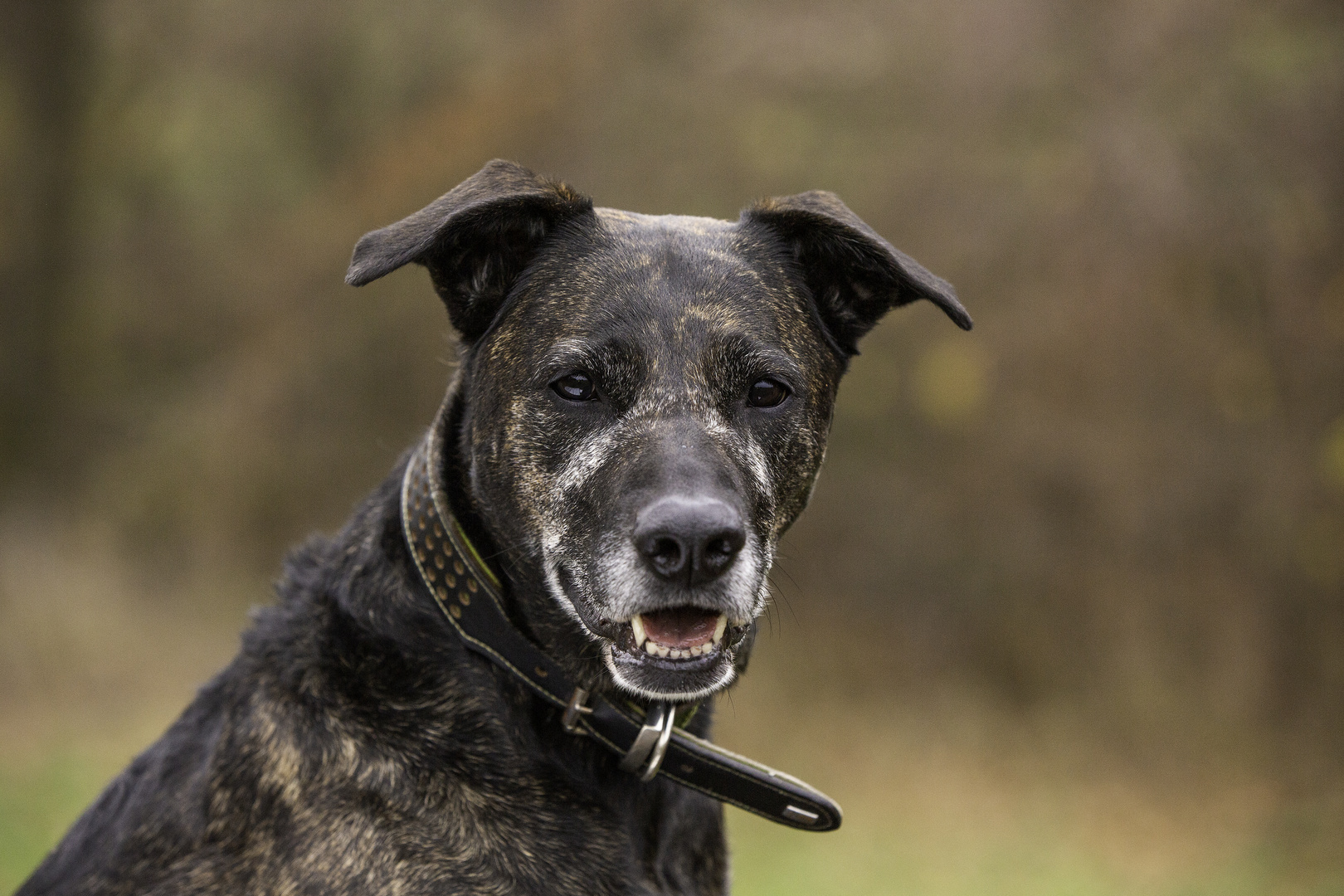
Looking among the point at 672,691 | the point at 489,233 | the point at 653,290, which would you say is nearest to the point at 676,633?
the point at 672,691

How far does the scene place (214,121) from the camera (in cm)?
1217

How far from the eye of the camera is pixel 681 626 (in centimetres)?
330

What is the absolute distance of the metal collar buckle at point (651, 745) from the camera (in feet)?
10.5

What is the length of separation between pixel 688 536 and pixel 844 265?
1.34 metres

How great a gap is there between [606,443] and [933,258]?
816cm

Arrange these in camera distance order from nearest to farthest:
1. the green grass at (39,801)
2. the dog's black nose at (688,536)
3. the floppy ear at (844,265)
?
1. the dog's black nose at (688,536)
2. the floppy ear at (844,265)
3. the green grass at (39,801)

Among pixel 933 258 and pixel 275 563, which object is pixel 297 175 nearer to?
pixel 275 563

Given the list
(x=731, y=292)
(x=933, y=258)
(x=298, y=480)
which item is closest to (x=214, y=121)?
(x=298, y=480)

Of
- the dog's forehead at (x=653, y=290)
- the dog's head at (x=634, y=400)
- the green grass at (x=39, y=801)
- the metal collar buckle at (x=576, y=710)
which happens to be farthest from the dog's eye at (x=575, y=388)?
the green grass at (x=39, y=801)

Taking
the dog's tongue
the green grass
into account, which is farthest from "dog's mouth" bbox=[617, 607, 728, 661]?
the green grass

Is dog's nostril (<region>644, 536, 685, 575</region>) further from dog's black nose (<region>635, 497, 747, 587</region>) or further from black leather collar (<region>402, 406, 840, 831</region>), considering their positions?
black leather collar (<region>402, 406, 840, 831</region>)

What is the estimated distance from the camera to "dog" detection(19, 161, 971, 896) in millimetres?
3141

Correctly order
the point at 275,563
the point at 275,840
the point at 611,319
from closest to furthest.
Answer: the point at 275,840, the point at 611,319, the point at 275,563

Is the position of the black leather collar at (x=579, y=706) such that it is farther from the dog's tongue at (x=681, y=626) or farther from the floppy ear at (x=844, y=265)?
the floppy ear at (x=844, y=265)
